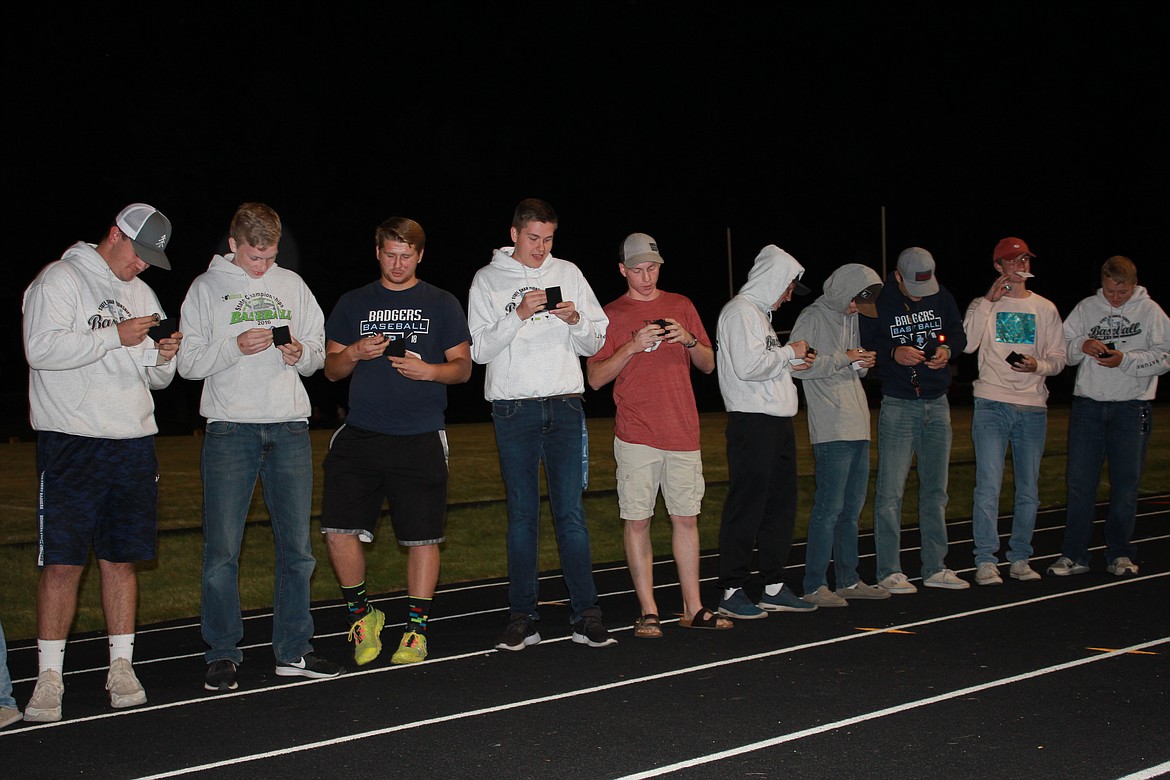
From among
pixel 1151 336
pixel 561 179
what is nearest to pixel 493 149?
pixel 561 179

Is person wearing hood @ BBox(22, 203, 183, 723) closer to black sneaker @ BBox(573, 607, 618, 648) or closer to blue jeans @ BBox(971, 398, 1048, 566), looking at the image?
black sneaker @ BBox(573, 607, 618, 648)

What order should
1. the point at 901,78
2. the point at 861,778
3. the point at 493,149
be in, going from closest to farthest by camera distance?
the point at 861,778, the point at 901,78, the point at 493,149

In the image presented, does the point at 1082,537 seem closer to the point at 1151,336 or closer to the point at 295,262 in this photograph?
the point at 1151,336

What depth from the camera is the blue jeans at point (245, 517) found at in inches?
228

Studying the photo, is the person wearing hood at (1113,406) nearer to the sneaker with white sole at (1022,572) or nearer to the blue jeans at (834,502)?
the sneaker with white sole at (1022,572)

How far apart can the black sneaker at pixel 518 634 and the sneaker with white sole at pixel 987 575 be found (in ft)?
10.4

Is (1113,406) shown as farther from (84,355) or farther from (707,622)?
(84,355)

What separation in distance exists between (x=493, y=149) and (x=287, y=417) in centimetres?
5004

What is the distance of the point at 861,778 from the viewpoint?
4230 millimetres

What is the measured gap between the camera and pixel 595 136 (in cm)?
A: 5791

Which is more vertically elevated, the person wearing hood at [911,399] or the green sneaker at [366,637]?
the person wearing hood at [911,399]

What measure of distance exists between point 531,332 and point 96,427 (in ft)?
7.39

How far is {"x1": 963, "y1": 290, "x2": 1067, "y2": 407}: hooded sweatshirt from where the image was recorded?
26.9 ft

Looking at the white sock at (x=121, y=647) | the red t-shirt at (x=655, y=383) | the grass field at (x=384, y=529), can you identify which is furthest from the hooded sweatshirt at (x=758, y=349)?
the white sock at (x=121, y=647)
